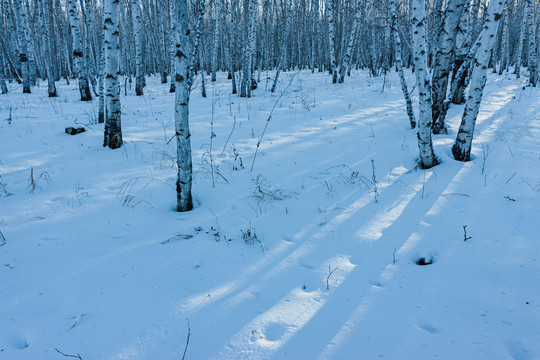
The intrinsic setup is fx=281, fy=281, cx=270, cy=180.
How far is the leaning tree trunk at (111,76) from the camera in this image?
5.19 meters

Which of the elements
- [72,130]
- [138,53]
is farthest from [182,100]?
[138,53]

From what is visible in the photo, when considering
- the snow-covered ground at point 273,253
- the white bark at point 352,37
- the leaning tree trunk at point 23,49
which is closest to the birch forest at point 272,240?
the snow-covered ground at point 273,253

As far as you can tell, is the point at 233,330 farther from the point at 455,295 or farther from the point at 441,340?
the point at 455,295

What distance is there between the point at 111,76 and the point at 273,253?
15.7 feet

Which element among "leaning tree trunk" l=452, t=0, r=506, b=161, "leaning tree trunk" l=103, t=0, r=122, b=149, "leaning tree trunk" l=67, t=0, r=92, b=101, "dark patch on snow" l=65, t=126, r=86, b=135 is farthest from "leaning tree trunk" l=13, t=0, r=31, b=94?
"leaning tree trunk" l=452, t=0, r=506, b=161

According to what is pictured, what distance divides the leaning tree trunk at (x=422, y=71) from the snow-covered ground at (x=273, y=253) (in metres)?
0.56

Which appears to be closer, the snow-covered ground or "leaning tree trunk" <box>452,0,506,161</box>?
the snow-covered ground

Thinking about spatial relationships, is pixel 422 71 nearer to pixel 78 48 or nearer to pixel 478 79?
pixel 478 79

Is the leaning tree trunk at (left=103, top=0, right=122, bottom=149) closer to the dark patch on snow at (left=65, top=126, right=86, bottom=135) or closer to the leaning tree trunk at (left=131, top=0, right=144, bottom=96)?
the dark patch on snow at (left=65, top=126, right=86, bottom=135)

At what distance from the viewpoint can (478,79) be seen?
4281 millimetres

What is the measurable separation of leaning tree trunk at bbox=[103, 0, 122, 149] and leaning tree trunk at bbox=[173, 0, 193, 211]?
2886mm

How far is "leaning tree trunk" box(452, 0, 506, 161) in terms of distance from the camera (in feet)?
13.1

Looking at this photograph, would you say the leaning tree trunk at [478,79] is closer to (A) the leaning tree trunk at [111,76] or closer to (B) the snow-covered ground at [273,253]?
(B) the snow-covered ground at [273,253]

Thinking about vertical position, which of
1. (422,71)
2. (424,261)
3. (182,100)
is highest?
(422,71)
